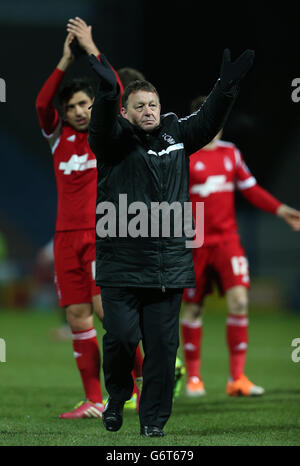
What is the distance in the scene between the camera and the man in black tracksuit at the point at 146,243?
14.5ft

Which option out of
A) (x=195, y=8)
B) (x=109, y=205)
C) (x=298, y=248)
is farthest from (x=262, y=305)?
(x=109, y=205)

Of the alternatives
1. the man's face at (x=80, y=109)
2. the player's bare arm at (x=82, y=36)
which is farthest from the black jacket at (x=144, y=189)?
the man's face at (x=80, y=109)

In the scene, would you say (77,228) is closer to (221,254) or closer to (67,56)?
(67,56)

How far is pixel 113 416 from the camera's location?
4535mm

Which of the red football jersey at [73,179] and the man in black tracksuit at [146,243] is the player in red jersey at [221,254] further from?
Result: the man in black tracksuit at [146,243]

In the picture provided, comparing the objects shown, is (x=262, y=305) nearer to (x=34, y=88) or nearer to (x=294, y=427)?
(x=34, y=88)

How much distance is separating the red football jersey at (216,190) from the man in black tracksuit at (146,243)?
2.40 metres

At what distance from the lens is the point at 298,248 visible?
62.2 feet

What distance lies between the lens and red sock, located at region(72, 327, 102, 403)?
5.64 meters

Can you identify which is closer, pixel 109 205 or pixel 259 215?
pixel 109 205

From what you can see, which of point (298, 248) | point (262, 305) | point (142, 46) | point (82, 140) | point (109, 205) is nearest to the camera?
point (109, 205)

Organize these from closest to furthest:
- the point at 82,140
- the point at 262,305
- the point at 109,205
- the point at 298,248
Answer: the point at 109,205 < the point at 82,140 < the point at 262,305 < the point at 298,248

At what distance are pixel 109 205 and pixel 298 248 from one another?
1488 cm

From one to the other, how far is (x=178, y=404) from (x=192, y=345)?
0.92m
